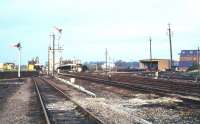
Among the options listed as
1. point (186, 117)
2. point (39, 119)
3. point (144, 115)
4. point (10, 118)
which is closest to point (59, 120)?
point (39, 119)

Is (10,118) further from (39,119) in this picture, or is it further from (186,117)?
(186,117)

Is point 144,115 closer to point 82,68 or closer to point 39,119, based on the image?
point 39,119

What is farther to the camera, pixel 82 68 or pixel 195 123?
pixel 82 68

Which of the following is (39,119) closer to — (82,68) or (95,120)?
(95,120)

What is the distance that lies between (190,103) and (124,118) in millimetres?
7295

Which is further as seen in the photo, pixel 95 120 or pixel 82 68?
pixel 82 68

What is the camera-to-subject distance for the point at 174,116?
17.5 metres

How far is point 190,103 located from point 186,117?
6.03 meters

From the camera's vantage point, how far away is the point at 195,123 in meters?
15.4

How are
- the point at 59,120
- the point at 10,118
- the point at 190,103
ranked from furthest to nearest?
1. the point at 190,103
2. the point at 10,118
3. the point at 59,120

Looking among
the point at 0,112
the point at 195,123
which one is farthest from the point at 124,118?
the point at 0,112

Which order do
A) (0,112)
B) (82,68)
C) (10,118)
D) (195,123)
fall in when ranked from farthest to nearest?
(82,68), (0,112), (10,118), (195,123)

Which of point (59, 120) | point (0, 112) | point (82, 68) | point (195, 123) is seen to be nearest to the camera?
point (195, 123)

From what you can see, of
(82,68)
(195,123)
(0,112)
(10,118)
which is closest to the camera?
(195,123)
